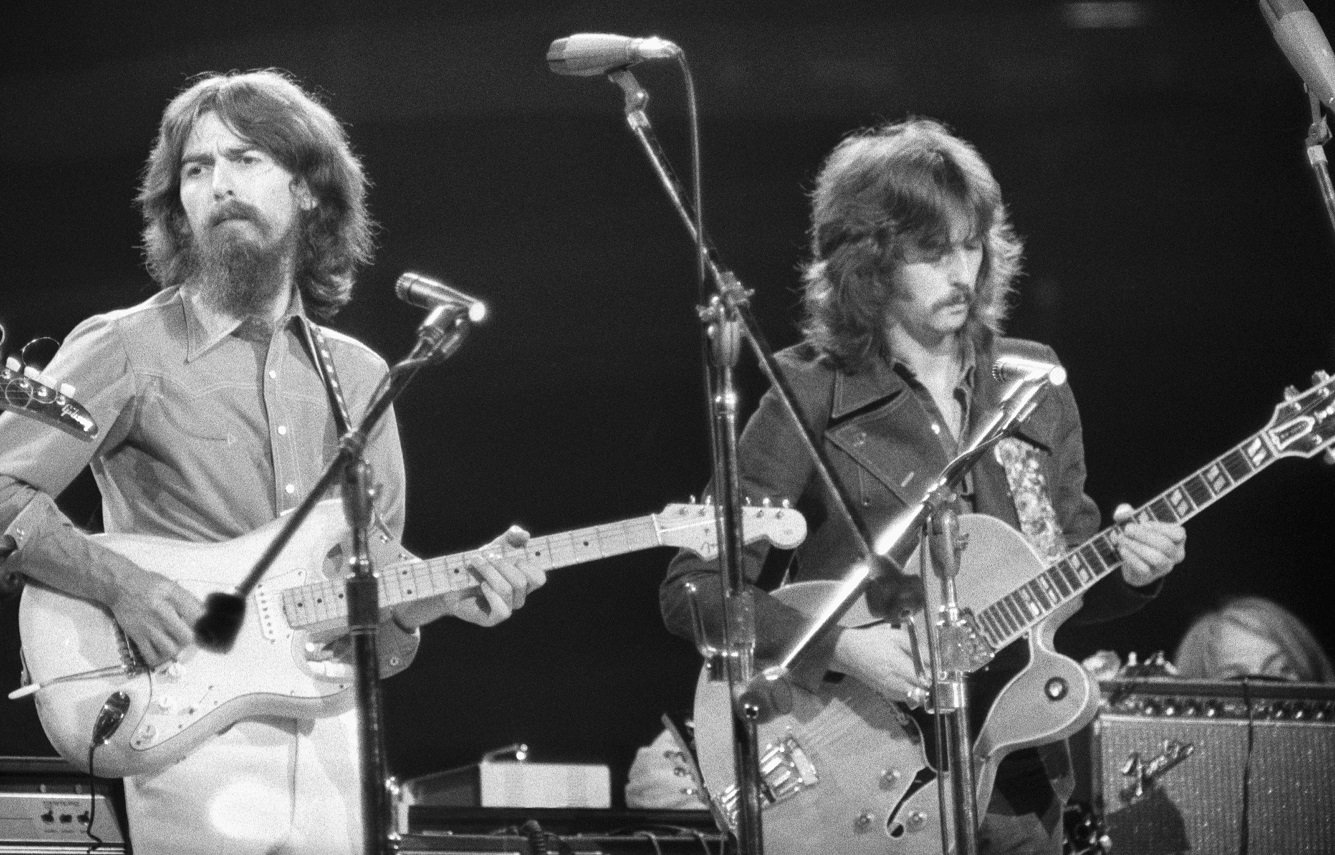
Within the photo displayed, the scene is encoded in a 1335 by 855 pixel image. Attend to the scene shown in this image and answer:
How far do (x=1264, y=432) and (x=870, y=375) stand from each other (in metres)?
0.97

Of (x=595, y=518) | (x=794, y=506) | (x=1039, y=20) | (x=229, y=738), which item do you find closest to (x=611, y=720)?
(x=595, y=518)

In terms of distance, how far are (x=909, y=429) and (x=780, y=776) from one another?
922 millimetres

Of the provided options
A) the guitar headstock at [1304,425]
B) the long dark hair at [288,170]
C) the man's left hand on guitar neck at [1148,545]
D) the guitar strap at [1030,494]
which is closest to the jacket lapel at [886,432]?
the guitar strap at [1030,494]

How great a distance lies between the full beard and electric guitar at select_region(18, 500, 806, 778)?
60 centimetres

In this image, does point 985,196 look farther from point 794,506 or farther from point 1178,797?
point 1178,797

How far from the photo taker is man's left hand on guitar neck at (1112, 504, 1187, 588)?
3.82 m

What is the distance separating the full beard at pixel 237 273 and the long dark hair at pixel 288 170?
15cm

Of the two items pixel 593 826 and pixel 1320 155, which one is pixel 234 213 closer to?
pixel 593 826

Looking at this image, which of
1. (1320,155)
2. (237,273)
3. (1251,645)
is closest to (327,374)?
(237,273)

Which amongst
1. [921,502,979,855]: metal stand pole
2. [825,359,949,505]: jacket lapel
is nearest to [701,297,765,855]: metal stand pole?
[921,502,979,855]: metal stand pole

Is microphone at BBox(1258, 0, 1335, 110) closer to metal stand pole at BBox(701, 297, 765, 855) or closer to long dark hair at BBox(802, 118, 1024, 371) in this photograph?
long dark hair at BBox(802, 118, 1024, 371)

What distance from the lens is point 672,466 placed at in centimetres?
607

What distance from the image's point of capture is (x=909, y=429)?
408cm

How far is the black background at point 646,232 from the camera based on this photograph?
558 cm
